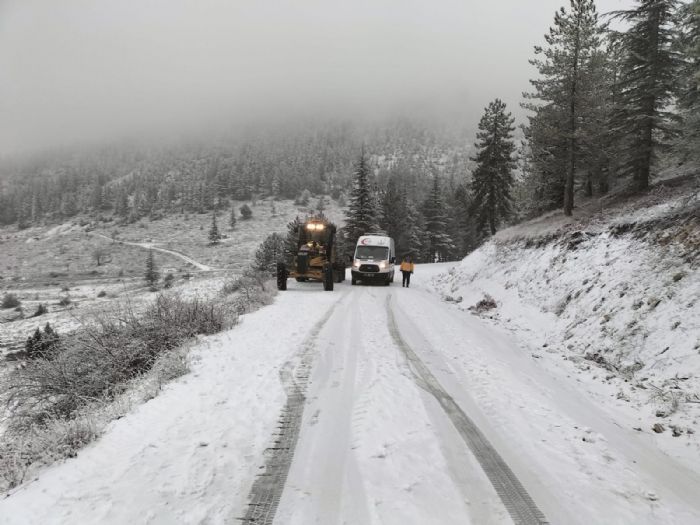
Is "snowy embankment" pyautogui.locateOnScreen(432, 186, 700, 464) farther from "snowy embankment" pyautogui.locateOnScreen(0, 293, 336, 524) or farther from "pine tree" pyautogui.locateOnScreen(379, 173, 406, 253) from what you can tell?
"pine tree" pyautogui.locateOnScreen(379, 173, 406, 253)

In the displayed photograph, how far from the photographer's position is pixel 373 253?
81.7 feet

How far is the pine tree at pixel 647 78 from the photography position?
55.5ft

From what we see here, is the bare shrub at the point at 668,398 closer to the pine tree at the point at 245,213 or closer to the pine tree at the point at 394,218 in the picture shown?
the pine tree at the point at 394,218

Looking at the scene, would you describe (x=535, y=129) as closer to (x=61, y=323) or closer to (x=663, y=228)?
(x=663, y=228)

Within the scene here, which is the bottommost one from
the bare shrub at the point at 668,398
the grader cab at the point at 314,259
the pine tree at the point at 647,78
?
the bare shrub at the point at 668,398

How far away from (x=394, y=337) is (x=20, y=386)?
24.0ft

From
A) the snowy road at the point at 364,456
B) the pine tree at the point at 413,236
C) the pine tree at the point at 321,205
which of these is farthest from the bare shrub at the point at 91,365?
the pine tree at the point at 321,205

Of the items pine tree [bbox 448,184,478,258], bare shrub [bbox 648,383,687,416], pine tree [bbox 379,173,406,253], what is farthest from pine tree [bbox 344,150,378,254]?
bare shrub [bbox 648,383,687,416]

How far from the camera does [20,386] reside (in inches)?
277

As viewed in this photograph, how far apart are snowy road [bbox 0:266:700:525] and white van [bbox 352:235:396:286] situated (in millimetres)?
16803

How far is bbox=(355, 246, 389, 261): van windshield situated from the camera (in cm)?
2475

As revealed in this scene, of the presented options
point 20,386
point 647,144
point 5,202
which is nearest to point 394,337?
point 20,386

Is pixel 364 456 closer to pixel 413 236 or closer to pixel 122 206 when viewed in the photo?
pixel 413 236

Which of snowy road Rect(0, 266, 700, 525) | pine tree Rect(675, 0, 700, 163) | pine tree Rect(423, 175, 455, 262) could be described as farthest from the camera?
pine tree Rect(423, 175, 455, 262)
